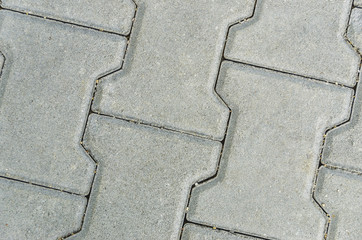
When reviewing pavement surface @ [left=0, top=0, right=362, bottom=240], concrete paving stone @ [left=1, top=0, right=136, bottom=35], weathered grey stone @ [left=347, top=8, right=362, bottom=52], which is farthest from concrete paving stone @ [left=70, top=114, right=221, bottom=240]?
weathered grey stone @ [left=347, top=8, right=362, bottom=52]

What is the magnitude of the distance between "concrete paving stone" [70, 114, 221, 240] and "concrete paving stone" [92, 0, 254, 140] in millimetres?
56

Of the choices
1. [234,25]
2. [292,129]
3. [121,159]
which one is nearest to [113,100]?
[121,159]

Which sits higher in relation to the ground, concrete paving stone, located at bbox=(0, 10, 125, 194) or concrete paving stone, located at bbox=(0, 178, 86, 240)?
concrete paving stone, located at bbox=(0, 10, 125, 194)

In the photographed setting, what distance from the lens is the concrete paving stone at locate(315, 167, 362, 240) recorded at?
145 centimetres

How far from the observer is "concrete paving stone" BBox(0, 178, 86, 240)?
145cm

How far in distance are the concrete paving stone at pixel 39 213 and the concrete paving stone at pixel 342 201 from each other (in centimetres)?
88

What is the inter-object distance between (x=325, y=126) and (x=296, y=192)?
10.4 inches

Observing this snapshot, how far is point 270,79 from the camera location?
1.48 metres

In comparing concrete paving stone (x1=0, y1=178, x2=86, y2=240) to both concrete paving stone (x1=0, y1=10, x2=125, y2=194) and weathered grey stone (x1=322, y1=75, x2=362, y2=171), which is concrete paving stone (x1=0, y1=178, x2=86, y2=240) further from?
→ weathered grey stone (x1=322, y1=75, x2=362, y2=171)

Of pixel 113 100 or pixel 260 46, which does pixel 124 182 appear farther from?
pixel 260 46

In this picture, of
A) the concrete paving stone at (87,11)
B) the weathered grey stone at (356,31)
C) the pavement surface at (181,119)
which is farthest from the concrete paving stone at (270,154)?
the concrete paving stone at (87,11)

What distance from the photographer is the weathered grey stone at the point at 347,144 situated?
146 cm

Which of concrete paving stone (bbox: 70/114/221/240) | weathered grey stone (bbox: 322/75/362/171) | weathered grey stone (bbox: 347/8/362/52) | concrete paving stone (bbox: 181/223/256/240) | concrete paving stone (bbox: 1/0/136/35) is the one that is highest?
weathered grey stone (bbox: 347/8/362/52)

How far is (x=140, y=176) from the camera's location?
146 centimetres
